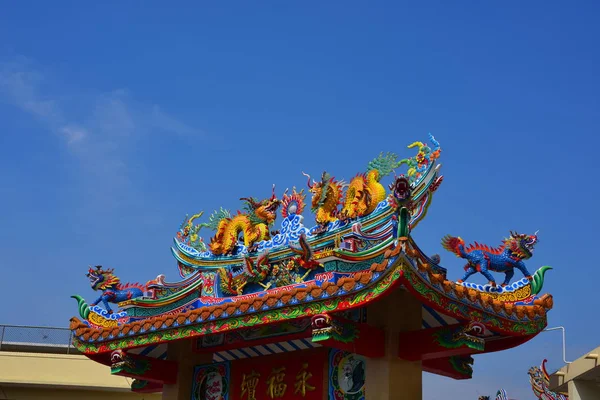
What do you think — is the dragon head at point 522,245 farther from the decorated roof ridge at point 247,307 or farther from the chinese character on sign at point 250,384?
the chinese character on sign at point 250,384

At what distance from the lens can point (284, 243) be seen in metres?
12.2

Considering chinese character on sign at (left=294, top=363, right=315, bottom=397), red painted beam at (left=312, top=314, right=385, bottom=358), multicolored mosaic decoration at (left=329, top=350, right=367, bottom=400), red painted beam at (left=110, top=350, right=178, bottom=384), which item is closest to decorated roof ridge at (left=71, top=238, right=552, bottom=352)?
red painted beam at (left=312, top=314, right=385, bottom=358)

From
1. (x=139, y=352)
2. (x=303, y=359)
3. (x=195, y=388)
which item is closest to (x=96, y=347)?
(x=139, y=352)

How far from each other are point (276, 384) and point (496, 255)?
12.2ft

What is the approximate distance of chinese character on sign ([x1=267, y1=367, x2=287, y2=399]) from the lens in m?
12.5

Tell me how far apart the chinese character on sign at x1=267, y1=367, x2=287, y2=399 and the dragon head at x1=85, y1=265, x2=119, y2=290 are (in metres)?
3.14

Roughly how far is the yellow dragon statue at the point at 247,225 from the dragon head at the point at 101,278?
1843 millimetres

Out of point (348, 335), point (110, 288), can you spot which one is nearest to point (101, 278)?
point (110, 288)

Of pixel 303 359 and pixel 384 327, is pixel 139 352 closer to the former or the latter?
pixel 303 359

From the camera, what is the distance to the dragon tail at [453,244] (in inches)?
456

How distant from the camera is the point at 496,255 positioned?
11.6m

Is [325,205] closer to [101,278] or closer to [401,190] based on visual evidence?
[401,190]

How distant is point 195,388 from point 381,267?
4.97 meters

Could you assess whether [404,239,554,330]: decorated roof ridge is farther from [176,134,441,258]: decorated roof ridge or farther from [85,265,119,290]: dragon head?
[85,265,119,290]: dragon head
